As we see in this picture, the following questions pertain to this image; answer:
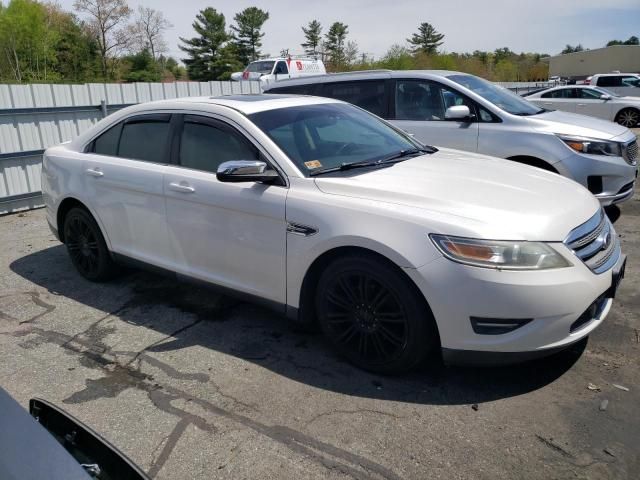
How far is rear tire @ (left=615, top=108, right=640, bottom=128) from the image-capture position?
1754 centimetres

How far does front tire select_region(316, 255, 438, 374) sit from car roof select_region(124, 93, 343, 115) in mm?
1425

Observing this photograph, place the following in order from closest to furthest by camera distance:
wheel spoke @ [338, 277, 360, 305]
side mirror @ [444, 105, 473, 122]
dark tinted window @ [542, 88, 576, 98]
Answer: wheel spoke @ [338, 277, 360, 305], side mirror @ [444, 105, 473, 122], dark tinted window @ [542, 88, 576, 98]

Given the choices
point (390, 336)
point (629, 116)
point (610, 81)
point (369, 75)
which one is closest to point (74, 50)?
point (610, 81)

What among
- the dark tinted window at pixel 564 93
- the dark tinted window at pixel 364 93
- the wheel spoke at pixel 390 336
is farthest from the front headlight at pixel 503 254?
the dark tinted window at pixel 564 93

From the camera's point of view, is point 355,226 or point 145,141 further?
point 145,141

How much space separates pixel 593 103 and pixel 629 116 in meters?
1.21

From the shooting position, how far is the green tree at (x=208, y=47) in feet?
221

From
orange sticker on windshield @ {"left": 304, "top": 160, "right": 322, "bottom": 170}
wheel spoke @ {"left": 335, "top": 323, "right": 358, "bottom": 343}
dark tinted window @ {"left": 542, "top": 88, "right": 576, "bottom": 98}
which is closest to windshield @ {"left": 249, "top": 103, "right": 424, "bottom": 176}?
orange sticker on windshield @ {"left": 304, "top": 160, "right": 322, "bottom": 170}

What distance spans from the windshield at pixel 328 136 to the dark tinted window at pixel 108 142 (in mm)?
1541

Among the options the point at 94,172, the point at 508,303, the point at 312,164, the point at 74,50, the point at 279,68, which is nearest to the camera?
the point at 508,303

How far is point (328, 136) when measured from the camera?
396cm

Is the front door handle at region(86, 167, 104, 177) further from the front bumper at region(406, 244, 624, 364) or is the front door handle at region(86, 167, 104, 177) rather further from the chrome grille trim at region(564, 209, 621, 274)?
the chrome grille trim at region(564, 209, 621, 274)

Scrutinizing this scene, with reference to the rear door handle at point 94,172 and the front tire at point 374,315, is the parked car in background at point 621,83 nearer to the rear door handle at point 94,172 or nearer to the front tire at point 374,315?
the rear door handle at point 94,172

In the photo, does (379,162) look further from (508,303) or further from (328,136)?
(508,303)
